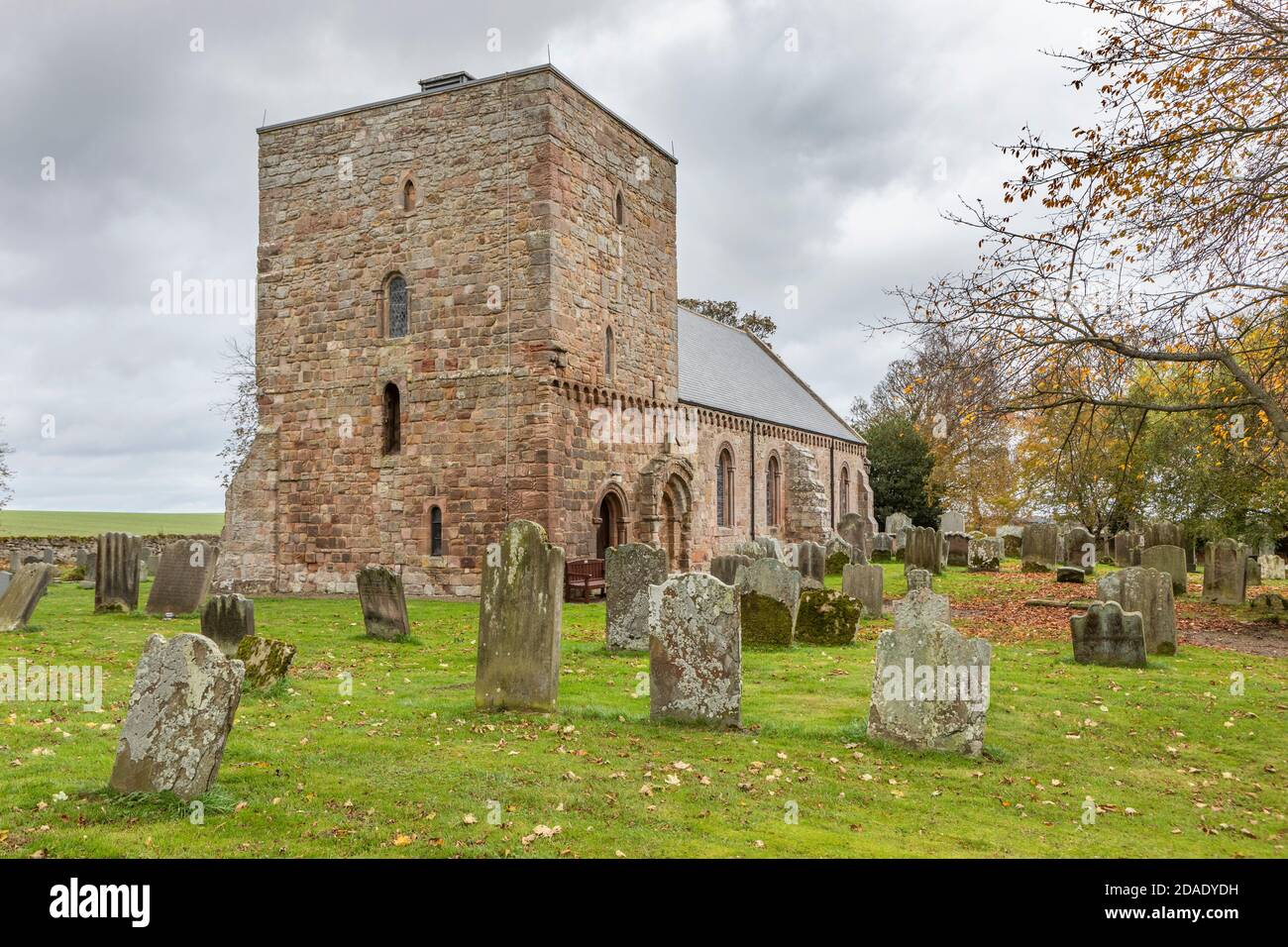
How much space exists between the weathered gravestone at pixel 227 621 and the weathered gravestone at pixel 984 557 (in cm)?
2179

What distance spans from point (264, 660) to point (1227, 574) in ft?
59.0

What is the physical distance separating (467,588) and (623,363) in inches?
266

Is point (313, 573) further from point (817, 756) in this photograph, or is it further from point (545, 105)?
→ point (817, 756)

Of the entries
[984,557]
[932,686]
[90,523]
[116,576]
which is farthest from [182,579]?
[90,523]

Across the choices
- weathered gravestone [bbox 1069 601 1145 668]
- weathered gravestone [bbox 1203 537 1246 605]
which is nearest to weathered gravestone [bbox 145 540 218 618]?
weathered gravestone [bbox 1069 601 1145 668]

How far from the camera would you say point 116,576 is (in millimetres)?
16109

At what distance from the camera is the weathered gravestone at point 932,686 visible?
7.29 m

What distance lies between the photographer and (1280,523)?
17.9 metres

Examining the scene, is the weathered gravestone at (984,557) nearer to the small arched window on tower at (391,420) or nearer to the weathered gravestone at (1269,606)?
the weathered gravestone at (1269,606)

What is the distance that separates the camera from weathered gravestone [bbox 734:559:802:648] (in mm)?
12727

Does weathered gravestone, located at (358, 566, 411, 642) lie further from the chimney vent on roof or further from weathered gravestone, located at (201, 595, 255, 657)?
the chimney vent on roof

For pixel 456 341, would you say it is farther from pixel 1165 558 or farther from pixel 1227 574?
pixel 1227 574
